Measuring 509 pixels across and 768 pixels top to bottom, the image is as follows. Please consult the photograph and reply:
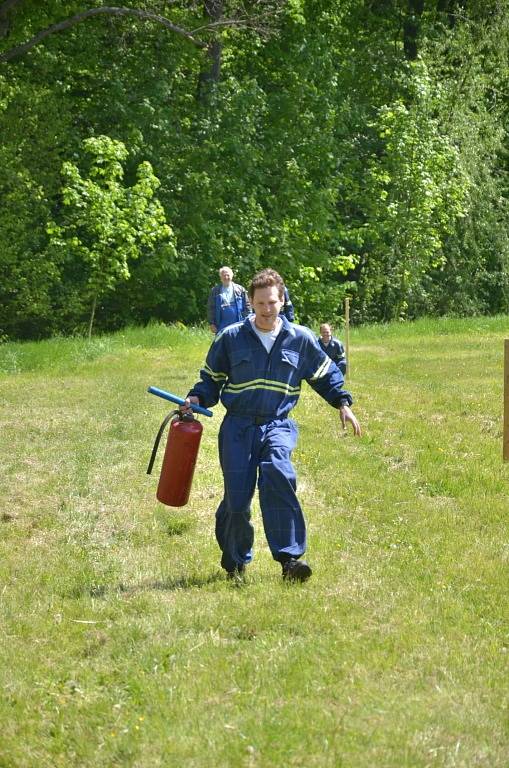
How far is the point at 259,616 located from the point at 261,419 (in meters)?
1.35

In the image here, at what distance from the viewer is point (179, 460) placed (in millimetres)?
7723

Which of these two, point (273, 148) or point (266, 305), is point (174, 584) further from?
point (273, 148)

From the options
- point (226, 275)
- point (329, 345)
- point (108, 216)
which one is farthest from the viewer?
point (108, 216)

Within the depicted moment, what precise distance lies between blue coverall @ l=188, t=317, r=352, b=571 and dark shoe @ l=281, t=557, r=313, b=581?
2.0 inches

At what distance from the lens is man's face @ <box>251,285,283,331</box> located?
7430mm

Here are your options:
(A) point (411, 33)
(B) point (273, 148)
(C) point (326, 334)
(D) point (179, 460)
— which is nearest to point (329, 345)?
(C) point (326, 334)

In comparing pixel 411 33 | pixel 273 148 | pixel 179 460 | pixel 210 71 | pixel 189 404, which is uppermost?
pixel 411 33

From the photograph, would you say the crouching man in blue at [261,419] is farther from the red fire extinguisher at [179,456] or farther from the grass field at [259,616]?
the grass field at [259,616]

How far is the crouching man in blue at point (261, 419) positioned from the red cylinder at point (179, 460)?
0.42 feet

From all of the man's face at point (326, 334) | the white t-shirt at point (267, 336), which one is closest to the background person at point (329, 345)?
the man's face at point (326, 334)

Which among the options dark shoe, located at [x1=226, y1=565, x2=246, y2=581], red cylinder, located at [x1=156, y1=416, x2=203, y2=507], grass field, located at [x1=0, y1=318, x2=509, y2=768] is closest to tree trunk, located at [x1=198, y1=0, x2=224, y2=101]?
grass field, located at [x1=0, y1=318, x2=509, y2=768]

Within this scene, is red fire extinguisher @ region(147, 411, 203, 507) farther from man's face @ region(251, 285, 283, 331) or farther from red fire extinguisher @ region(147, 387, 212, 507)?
man's face @ region(251, 285, 283, 331)

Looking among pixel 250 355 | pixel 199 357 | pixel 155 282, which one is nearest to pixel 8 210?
pixel 155 282

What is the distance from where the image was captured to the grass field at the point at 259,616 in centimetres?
506
